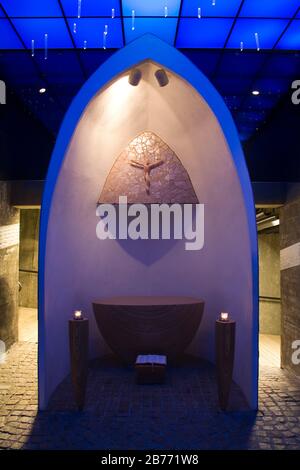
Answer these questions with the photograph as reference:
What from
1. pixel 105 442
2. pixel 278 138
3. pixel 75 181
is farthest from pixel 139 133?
pixel 105 442

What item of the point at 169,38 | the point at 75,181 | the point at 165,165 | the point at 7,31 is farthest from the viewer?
the point at 169,38

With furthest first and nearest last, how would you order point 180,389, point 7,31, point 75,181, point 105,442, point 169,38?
point 169,38, point 7,31, point 75,181, point 180,389, point 105,442

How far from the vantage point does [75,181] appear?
484 centimetres

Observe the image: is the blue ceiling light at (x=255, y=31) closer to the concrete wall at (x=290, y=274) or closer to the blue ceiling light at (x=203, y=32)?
the blue ceiling light at (x=203, y=32)

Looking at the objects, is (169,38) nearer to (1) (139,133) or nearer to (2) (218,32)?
(2) (218,32)

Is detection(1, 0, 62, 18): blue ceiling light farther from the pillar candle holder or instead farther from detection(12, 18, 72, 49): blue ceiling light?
the pillar candle holder

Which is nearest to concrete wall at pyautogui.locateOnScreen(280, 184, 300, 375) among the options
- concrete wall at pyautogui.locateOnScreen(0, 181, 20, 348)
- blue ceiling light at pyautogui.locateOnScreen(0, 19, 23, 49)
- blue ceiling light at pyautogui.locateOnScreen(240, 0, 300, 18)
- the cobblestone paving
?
the cobblestone paving

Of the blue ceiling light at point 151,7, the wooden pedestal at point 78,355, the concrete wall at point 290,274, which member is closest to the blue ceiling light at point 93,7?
the blue ceiling light at point 151,7

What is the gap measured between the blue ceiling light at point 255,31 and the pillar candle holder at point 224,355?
5.13 m

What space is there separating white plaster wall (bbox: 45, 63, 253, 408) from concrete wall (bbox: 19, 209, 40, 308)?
22.4ft

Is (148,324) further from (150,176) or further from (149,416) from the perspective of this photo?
(150,176)

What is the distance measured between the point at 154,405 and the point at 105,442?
90 cm

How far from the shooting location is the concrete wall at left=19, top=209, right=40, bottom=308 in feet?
38.5

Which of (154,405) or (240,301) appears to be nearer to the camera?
(154,405)
